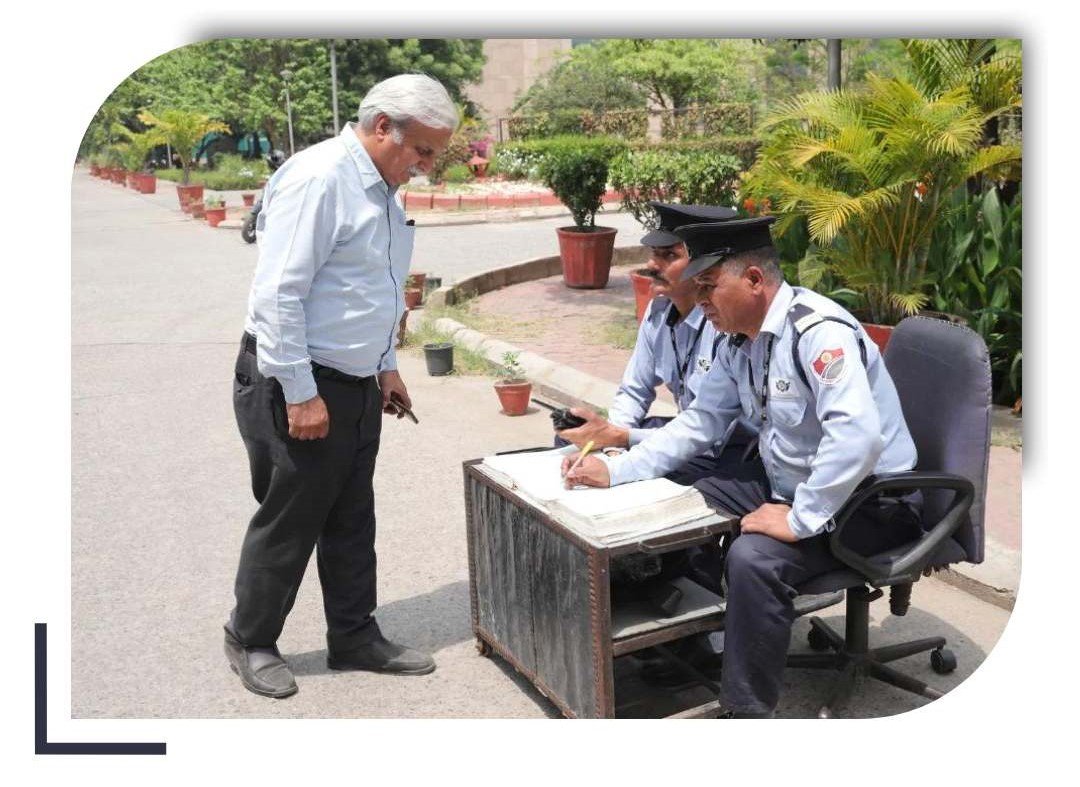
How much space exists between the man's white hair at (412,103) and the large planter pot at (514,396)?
3782 mm

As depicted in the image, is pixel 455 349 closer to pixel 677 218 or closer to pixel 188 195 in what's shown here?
pixel 677 218

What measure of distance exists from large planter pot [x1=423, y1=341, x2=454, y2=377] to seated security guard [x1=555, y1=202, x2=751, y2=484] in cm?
411

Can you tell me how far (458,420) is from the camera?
7.14 meters

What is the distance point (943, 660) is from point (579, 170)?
8.66 metres

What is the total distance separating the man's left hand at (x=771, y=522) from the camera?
3209 millimetres

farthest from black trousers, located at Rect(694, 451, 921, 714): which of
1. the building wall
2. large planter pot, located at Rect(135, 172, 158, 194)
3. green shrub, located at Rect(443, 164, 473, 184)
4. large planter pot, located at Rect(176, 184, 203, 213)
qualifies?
the building wall

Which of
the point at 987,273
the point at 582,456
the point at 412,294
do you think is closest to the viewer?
the point at 582,456

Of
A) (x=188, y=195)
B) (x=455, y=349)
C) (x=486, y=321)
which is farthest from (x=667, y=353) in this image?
(x=188, y=195)

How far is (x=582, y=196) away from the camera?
11.9 metres

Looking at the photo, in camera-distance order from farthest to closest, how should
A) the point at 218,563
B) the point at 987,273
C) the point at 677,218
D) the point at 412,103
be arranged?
the point at 987,273, the point at 218,563, the point at 677,218, the point at 412,103

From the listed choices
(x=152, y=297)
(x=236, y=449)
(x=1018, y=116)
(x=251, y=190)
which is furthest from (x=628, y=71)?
(x=236, y=449)

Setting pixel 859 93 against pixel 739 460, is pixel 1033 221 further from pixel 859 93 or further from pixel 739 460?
pixel 859 93

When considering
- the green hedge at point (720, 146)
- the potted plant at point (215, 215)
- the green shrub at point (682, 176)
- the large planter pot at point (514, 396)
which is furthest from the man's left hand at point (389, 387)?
the potted plant at point (215, 215)

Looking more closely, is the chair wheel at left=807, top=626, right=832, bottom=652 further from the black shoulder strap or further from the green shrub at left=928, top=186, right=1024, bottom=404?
the green shrub at left=928, top=186, right=1024, bottom=404
